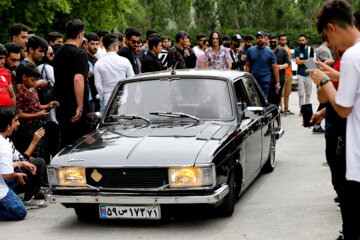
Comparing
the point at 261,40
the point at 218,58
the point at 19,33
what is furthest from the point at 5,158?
the point at 261,40

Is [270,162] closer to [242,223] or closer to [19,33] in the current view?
[242,223]

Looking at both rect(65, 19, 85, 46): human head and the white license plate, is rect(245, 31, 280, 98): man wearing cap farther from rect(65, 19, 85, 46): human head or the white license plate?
the white license plate

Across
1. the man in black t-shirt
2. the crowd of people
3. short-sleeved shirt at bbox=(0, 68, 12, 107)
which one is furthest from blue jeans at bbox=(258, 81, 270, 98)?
short-sleeved shirt at bbox=(0, 68, 12, 107)

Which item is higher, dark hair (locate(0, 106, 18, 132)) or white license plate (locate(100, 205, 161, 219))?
dark hair (locate(0, 106, 18, 132))

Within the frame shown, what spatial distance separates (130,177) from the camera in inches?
233

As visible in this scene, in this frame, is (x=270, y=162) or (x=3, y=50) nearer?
(x=3, y=50)

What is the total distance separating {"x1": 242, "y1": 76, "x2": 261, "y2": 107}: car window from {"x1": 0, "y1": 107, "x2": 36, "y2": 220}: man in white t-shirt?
2.92 meters

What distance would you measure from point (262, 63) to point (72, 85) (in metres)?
6.13

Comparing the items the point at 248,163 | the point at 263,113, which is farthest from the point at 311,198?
the point at 263,113

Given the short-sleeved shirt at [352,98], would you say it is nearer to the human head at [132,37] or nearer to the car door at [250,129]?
the car door at [250,129]

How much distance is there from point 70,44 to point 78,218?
8.52 feet

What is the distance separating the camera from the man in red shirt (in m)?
7.84

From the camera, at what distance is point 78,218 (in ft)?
22.1

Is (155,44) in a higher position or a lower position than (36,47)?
lower
